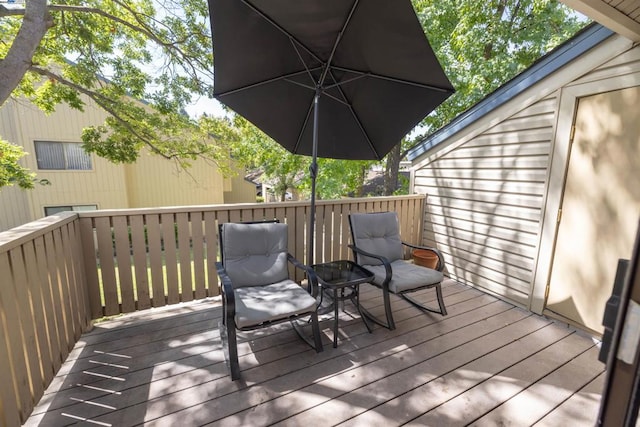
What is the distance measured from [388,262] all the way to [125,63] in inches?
255

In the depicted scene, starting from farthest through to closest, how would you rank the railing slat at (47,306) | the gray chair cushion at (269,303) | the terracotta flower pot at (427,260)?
the terracotta flower pot at (427,260)
the gray chair cushion at (269,303)
the railing slat at (47,306)

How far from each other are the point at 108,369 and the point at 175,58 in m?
5.99

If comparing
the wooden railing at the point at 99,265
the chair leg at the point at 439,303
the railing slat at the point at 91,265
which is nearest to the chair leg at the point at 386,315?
the chair leg at the point at 439,303

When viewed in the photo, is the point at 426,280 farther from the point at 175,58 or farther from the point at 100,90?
the point at 100,90

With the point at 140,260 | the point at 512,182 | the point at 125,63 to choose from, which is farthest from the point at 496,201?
the point at 125,63

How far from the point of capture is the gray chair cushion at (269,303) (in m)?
2.05

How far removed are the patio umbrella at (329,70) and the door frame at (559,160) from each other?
129 centimetres

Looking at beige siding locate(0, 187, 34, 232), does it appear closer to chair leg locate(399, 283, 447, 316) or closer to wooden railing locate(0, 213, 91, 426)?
wooden railing locate(0, 213, 91, 426)

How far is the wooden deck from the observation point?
1.78m

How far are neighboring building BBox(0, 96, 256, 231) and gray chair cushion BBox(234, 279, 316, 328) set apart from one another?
20.4 feet

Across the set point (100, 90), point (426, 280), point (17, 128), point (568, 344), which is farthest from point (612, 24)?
point (17, 128)

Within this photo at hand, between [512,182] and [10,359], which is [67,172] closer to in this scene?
[10,359]

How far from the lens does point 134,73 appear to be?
571cm

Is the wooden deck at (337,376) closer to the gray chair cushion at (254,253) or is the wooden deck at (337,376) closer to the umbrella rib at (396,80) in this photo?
the gray chair cushion at (254,253)
